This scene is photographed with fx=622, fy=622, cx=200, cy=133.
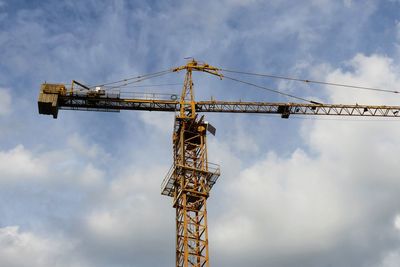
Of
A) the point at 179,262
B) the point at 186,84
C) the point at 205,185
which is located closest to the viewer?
the point at 179,262

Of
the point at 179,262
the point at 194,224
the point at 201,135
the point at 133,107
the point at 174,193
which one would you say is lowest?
the point at 179,262

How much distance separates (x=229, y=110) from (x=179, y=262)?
20345 mm

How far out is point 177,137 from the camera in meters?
67.9

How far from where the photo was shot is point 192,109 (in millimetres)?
69312

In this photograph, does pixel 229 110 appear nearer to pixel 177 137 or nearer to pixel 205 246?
pixel 177 137

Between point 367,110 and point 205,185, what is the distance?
2504 cm

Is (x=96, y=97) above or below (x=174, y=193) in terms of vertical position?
above

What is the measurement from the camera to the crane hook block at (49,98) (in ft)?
218

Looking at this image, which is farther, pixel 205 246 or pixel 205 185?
pixel 205 185

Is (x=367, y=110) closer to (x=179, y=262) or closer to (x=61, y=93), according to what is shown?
(x=179, y=262)

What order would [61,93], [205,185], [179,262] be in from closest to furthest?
[179,262] → [205,185] → [61,93]

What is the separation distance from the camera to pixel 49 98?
219 feet

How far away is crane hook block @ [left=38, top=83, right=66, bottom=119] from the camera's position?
6656 centimetres

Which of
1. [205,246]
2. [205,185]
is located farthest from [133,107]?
[205,246]
